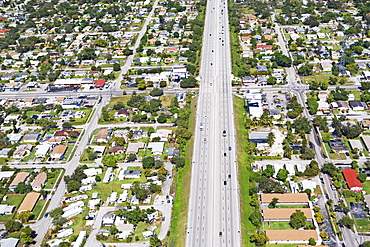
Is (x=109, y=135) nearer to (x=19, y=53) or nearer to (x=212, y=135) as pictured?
(x=212, y=135)

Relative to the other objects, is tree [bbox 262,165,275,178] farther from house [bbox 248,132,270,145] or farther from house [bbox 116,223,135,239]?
house [bbox 116,223,135,239]

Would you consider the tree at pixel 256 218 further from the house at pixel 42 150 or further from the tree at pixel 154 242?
the house at pixel 42 150

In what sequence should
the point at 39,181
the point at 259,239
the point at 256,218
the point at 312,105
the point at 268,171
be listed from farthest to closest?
1. the point at 312,105
2. the point at 39,181
3. the point at 268,171
4. the point at 256,218
5. the point at 259,239

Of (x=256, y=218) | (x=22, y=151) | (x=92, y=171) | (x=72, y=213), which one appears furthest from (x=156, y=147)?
(x=22, y=151)

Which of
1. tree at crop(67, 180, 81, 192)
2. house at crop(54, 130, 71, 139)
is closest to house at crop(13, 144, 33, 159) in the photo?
house at crop(54, 130, 71, 139)

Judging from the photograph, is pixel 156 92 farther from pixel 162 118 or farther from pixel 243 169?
pixel 243 169

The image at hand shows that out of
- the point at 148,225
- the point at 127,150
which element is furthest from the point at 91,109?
the point at 148,225
